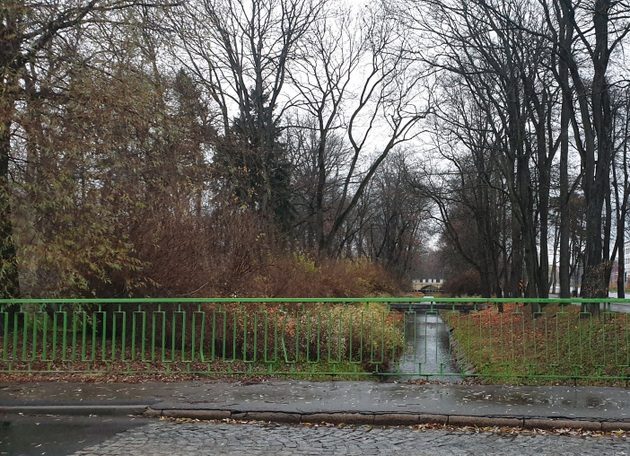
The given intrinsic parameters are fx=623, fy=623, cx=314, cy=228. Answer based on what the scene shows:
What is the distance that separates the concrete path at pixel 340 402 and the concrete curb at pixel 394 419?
12mm

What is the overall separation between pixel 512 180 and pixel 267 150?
1309 centimetres

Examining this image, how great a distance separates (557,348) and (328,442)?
17.5 ft

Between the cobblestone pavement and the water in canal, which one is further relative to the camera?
the water in canal

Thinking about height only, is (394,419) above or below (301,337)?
below

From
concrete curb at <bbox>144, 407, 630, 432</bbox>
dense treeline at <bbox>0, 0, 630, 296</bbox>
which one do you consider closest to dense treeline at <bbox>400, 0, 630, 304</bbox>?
dense treeline at <bbox>0, 0, 630, 296</bbox>

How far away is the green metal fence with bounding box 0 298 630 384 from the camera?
10.5 metres

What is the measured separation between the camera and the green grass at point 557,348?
10.5 m

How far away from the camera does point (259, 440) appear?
6.95m

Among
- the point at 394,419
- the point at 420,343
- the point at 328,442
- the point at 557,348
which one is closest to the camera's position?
the point at 328,442

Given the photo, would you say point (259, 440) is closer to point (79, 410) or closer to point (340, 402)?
point (340, 402)

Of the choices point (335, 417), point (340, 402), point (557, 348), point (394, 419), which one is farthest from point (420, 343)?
point (335, 417)

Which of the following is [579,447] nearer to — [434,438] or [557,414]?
[557,414]

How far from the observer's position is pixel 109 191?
12.5m

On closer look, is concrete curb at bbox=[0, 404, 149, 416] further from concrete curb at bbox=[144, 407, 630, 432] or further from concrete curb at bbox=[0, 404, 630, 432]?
concrete curb at bbox=[144, 407, 630, 432]
